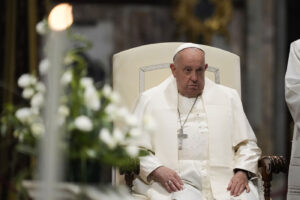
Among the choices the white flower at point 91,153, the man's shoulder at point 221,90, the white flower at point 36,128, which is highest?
the man's shoulder at point 221,90

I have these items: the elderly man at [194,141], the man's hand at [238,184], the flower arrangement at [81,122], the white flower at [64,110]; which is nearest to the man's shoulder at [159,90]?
the elderly man at [194,141]

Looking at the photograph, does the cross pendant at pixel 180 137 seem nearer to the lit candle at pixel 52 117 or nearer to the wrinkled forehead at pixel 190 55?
the wrinkled forehead at pixel 190 55

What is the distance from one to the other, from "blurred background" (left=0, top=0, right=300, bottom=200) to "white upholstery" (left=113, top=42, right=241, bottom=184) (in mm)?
5006

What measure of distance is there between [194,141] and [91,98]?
227cm

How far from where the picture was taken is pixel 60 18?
9.67 feet

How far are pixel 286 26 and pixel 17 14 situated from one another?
7.07 metres

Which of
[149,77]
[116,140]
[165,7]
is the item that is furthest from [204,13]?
[116,140]

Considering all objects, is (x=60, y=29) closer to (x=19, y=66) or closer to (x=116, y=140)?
(x=116, y=140)

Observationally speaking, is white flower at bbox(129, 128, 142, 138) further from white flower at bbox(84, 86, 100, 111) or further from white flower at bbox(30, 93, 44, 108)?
white flower at bbox(30, 93, 44, 108)

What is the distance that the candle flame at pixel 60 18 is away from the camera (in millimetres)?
2810

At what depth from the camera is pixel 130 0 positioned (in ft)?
39.7

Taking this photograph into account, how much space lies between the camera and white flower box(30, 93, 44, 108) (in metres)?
3.55

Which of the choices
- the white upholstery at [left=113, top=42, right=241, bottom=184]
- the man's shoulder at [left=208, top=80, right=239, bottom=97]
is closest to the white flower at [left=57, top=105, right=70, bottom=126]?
the man's shoulder at [left=208, top=80, right=239, bottom=97]

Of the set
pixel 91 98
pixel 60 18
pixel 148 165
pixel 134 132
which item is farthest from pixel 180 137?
pixel 60 18
